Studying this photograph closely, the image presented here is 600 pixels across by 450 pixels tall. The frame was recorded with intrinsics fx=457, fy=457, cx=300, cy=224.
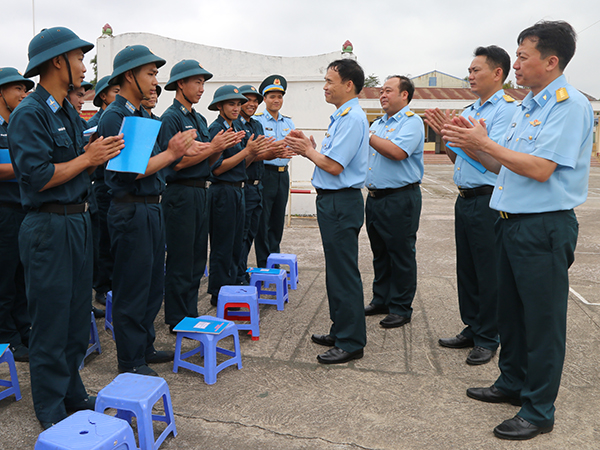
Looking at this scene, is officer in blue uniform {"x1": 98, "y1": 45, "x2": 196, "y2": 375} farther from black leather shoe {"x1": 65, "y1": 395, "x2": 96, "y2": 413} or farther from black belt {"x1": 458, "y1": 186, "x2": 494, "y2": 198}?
black belt {"x1": 458, "y1": 186, "x2": 494, "y2": 198}

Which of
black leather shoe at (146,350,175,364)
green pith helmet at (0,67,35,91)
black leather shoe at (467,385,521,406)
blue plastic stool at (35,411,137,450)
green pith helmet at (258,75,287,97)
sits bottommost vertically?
black leather shoe at (146,350,175,364)

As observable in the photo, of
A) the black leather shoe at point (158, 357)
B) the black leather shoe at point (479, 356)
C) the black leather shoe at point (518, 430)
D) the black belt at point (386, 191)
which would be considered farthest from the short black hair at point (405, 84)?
the black leather shoe at point (158, 357)

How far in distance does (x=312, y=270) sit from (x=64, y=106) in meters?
3.87

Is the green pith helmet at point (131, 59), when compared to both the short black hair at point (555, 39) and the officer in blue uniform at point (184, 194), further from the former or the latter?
the short black hair at point (555, 39)

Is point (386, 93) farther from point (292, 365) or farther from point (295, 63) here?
point (295, 63)

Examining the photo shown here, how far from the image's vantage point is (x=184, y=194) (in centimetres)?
368

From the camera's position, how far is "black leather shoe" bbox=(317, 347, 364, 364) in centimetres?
328

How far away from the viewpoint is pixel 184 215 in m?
3.70

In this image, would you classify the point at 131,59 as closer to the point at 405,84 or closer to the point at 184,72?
the point at 184,72

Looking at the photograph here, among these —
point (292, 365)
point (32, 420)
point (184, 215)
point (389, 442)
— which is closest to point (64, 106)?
point (184, 215)

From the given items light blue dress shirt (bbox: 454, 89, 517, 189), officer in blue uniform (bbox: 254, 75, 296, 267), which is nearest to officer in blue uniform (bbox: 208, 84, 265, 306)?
officer in blue uniform (bbox: 254, 75, 296, 267)

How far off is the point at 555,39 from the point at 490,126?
110 centimetres

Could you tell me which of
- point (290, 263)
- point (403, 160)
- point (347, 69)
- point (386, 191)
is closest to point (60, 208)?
point (347, 69)

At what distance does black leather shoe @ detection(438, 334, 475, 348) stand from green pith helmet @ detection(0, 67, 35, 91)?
3.94m
